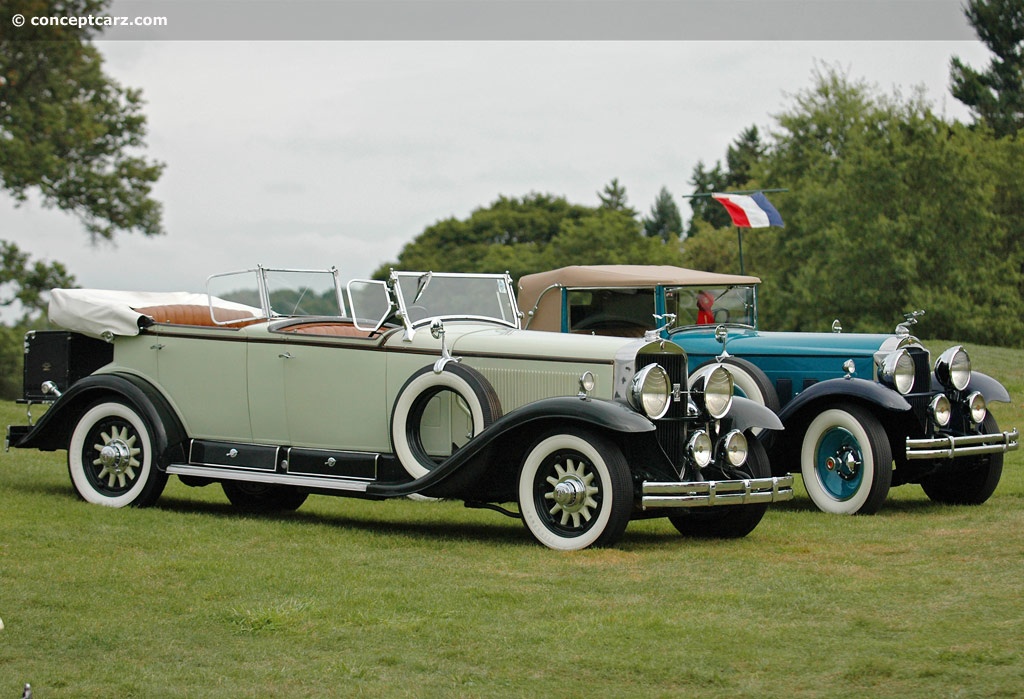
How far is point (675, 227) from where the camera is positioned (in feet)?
263

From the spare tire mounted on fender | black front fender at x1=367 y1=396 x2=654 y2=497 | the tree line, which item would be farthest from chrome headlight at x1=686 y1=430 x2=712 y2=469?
the tree line

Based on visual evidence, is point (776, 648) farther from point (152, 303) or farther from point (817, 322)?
point (817, 322)

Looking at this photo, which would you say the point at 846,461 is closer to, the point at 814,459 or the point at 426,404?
the point at 814,459

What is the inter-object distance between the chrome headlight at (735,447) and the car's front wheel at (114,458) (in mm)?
4175

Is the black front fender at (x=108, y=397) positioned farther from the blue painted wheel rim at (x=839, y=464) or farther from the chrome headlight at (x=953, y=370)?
the chrome headlight at (x=953, y=370)

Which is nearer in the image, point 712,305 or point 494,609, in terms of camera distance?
point 494,609

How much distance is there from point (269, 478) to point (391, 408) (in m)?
1.06

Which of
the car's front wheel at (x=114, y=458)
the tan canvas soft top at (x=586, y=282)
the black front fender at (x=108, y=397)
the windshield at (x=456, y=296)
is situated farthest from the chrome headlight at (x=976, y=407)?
the car's front wheel at (x=114, y=458)

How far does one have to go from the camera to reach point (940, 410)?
395 inches

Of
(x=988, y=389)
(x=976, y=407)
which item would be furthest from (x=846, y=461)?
(x=988, y=389)

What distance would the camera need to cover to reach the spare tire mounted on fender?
823 centimetres

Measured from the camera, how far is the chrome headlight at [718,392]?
8133 millimetres

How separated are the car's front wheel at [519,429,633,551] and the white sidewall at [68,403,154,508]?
320cm

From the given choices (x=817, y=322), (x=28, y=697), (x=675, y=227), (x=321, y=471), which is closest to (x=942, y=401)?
(x=321, y=471)
